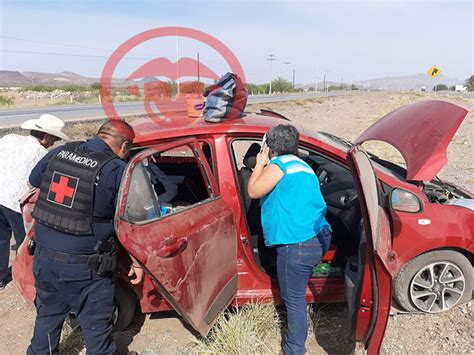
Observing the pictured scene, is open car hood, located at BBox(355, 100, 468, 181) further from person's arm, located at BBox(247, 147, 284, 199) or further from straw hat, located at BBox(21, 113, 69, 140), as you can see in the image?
straw hat, located at BBox(21, 113, 69, 140)

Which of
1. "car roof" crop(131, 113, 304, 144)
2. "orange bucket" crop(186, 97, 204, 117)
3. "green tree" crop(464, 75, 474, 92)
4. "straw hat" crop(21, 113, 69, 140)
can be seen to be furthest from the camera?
"green tree" crop(464, 75, 474, 92)

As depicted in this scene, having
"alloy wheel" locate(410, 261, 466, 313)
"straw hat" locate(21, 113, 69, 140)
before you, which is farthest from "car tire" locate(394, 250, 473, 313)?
"straw hat" locate(21, 113, 69, 140)

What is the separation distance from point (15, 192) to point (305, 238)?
2672mm

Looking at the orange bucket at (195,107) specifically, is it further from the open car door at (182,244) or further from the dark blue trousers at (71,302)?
the dark blue trousers at (71,302)

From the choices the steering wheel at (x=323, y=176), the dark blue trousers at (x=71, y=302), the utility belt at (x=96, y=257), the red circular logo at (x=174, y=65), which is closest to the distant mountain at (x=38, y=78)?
the red circular logo at (x=174, y=65)

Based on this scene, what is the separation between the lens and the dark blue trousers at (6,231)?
3966mm

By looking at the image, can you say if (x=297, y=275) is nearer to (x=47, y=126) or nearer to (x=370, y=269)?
(x=370, y=269)

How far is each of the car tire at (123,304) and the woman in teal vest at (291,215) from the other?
3.61 feet

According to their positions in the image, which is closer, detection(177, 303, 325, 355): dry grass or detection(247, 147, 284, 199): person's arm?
detection(247, 147, 284, 199): person's arm

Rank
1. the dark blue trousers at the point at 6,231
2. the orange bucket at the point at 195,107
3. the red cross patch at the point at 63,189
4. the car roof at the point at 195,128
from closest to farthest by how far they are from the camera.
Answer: the red cross patch at the point at 63,189 < the car roof at the point at 195,128 < the orange bucket at the point at 195,107 < the dark blue trousers at the point at 6,231

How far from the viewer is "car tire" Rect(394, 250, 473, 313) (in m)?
3.21

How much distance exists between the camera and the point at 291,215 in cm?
267

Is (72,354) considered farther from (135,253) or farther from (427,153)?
(427,153)

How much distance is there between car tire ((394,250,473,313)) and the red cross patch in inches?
95.8
